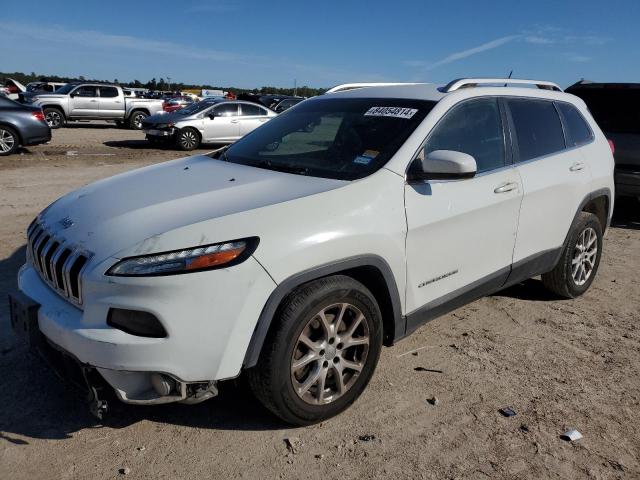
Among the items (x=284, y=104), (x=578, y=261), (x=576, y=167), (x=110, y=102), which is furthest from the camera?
(x=284, y=104)

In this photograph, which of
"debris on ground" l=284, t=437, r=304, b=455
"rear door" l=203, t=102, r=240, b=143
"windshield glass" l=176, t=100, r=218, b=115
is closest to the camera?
"debris on ground" l=284, t=437, r=304, b=455

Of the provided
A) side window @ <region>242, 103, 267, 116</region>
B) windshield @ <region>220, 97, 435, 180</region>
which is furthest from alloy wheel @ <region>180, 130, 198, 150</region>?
windshield @ <region>220, 97, 435, 180</region>

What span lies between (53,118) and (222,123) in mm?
8117

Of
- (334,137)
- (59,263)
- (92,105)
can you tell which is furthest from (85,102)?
(59,263)

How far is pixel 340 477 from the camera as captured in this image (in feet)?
8.45

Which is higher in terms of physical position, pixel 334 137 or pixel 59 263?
pixel 334 137

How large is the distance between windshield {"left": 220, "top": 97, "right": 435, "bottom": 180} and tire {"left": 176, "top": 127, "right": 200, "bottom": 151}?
1183 centimetres

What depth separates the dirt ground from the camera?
264 centimetres

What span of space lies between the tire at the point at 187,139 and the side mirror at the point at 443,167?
13286 mm

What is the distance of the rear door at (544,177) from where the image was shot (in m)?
3.95

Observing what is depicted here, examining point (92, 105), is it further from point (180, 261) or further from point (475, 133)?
point (180, 261)

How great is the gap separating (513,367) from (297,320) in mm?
1742

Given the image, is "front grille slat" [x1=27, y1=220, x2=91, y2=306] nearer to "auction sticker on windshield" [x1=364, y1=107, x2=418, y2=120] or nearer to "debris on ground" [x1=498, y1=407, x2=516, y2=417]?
"auction sticker on windshield" [x1=364, y1=107, x2=418, y2=120]

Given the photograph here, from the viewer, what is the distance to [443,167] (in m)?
3.09
